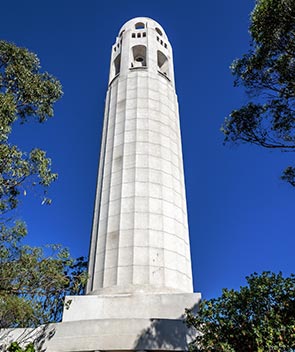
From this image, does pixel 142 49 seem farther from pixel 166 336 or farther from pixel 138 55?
pixel 166 336

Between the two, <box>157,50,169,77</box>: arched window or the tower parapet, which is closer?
the tower parapet

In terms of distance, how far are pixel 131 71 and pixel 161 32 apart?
7.25 meters

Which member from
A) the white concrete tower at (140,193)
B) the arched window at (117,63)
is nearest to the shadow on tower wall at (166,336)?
the white concrete tower at (140,193)

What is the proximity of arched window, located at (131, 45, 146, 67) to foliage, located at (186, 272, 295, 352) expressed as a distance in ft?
66.4

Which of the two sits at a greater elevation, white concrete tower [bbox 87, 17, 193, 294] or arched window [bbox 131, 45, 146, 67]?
arched window [bbox 131, 45, 146, 67]

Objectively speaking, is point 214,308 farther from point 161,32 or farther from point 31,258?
point 161,32

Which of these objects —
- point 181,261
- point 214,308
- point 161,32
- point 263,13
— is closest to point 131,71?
point 161,32

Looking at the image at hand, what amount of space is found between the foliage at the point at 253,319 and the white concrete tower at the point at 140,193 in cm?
490

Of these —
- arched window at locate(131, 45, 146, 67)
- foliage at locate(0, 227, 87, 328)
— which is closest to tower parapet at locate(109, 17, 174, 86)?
arched window at locate(131, 45, 146, 67)

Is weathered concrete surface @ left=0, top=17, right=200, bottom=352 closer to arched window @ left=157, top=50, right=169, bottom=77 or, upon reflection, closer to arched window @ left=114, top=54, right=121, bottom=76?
arched window @ left=157, top=50, right=169, bottom=77

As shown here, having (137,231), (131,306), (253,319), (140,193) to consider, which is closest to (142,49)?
(140,193)

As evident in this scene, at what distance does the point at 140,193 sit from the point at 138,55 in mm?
14615

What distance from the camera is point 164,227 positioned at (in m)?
16.3

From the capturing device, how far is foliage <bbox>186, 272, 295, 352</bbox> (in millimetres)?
8344
